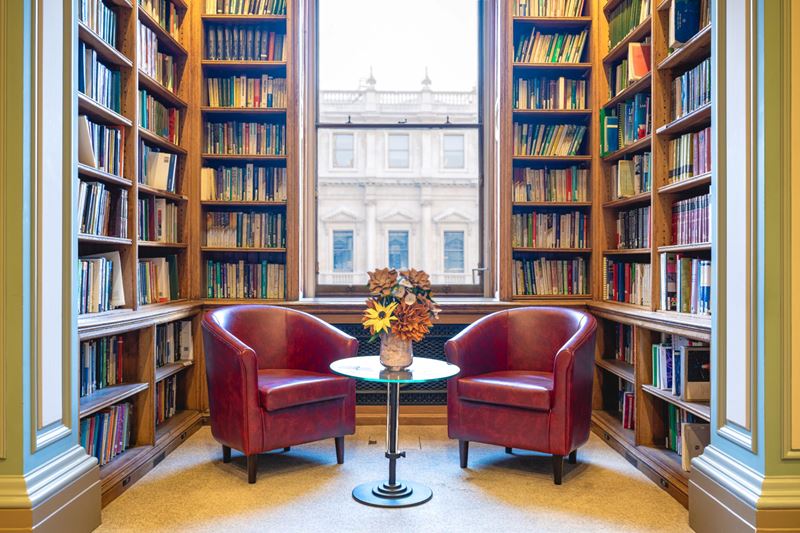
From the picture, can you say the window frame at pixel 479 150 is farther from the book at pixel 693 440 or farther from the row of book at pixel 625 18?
the book at pixel 693 440

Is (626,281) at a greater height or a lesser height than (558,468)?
greater

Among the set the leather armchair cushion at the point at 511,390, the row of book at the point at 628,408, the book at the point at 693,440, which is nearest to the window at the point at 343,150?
the leather armchair cushion at the point at 511,390

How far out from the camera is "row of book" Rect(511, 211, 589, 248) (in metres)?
4.60

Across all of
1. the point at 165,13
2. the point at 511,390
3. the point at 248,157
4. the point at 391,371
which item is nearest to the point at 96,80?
the point at 165,13

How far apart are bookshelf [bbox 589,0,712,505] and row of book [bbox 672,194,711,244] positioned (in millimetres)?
10

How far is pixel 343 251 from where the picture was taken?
4996mm

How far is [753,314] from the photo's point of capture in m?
2.31

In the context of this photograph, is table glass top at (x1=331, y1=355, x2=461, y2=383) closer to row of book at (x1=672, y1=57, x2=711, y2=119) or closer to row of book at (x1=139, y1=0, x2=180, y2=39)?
row of book at (x1=672, y1=57, x2=711, y2=119)

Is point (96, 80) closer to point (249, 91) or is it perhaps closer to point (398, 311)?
point (249, 91)

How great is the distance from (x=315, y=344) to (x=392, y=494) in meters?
1.12

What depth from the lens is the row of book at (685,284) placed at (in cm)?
311

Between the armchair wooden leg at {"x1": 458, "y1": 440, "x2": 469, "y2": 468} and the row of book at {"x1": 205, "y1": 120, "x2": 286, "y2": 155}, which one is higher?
the row of book at {"x1": 205, "y1": 120, "x2": 286, "y2": 155}

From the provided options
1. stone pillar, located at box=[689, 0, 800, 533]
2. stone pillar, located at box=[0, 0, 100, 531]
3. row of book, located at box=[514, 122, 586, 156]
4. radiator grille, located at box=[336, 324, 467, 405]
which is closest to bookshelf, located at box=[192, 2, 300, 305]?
radiator grille, located at box=[336, 324, 467, 405]

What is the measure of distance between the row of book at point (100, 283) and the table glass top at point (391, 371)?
Answer: 1245 mm
